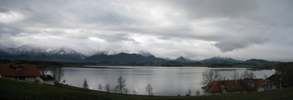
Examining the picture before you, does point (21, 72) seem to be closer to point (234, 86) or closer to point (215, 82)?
point (215, 82)

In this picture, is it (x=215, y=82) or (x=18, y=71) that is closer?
(x=18, y=71)

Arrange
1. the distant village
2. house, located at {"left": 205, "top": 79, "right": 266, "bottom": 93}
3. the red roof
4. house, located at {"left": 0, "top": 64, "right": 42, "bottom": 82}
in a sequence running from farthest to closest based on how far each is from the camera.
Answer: house, located at {"left": 205, "top": 79, "right": 266, "bottom": 93} < the distant village < house, located at {"left": 0, "top": 64, "right": 42, "bottom": 82} < the red roof

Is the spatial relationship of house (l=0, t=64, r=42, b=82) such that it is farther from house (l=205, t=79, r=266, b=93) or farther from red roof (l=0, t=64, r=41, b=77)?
house (l=205, t=79, r=266, b=93)

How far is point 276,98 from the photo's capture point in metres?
37.7

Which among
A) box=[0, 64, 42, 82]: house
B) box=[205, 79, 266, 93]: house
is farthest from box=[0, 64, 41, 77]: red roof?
box=[205, 79, 266, 93]: house

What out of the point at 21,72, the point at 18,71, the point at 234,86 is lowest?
the point at 234,86

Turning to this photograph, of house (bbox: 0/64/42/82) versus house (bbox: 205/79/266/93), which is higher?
house (bbox: 0/64/42/82)

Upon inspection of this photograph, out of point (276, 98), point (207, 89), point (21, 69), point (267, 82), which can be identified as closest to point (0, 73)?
point (21, 69)

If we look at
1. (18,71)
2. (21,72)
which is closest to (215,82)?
(21,72)

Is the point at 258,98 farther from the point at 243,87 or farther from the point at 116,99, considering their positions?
the point at 243,87

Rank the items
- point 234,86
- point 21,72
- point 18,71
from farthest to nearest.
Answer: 1. point 234,86
2. point 21,72
3. point 18,71

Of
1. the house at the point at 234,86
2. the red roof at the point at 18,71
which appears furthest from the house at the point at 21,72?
the house at the point at 234,86

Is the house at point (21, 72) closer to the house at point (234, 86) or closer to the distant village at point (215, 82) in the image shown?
the distant village at point (215, 82)

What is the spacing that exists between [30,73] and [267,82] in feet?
193
